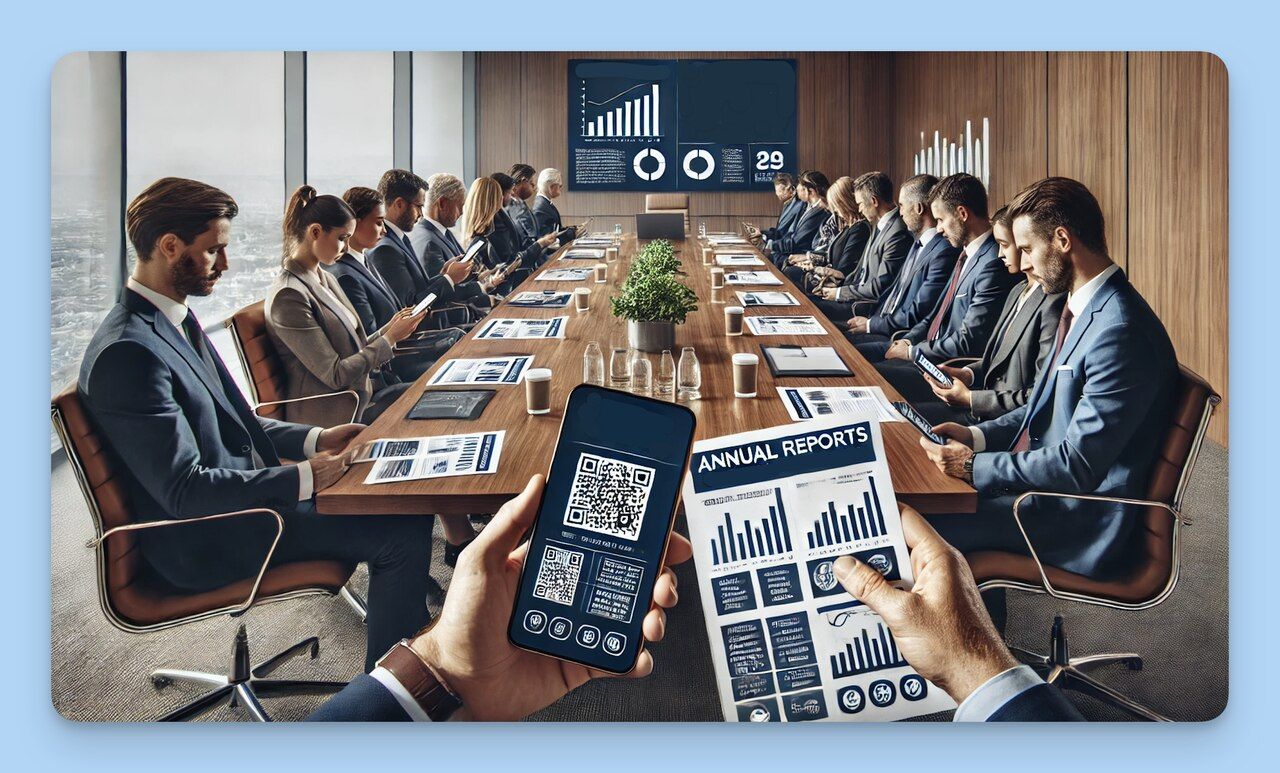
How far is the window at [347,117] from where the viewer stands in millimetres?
2430

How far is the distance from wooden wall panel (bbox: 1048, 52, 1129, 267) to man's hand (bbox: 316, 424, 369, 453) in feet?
6.03

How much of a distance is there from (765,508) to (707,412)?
322 mm

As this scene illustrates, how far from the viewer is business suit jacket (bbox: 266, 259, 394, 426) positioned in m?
2.47

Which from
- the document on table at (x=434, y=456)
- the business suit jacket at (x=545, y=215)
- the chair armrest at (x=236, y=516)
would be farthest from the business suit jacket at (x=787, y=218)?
the chair armrest at (x=236, y=516)

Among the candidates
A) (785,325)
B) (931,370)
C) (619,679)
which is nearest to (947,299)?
(931,370)

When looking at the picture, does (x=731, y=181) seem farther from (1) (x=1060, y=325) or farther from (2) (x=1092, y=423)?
(2) (x=1092, y=423)

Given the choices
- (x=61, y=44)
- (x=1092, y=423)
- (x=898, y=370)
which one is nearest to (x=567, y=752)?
(x=898, y=370)

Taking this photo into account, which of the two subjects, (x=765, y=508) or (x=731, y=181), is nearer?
(x=765, y=508)

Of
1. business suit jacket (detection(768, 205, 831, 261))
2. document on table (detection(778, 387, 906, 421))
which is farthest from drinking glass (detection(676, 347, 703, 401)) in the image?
A: business suit jacket (detection(768, 205, 831, 261))

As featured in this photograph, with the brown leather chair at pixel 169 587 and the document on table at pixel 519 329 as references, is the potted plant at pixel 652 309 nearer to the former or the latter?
the document on table at pixel 519 329

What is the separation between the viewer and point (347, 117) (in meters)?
2.47

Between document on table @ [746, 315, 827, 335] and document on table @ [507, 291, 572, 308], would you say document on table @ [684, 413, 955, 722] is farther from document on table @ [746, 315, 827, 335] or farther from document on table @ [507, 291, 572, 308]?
document on table @ [507, 291, 572, 308]

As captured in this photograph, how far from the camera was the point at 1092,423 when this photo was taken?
2.28m

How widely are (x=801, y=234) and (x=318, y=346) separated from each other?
4.95 feet
